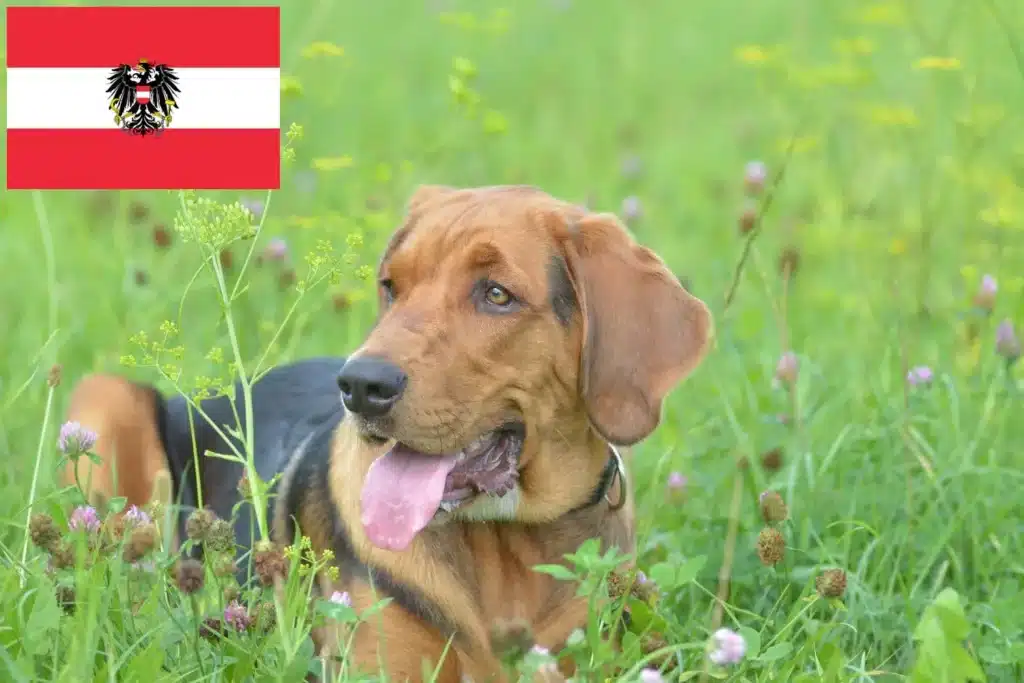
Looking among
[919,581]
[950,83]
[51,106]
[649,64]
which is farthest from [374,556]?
[649,64]

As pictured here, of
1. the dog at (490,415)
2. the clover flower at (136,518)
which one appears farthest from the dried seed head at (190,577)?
the dog at (490,415)

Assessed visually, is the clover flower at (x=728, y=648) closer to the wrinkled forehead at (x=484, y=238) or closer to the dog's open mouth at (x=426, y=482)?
the dog's open mouth at (x=426, y=482)

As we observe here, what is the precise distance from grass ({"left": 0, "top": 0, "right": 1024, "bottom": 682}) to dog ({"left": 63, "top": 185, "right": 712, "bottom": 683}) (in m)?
0.23

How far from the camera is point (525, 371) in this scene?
3.70 m

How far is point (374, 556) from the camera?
12.4 ft

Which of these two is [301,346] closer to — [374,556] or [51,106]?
[51,106]

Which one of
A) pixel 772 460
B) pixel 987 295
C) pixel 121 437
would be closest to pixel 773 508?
pixel 772 460

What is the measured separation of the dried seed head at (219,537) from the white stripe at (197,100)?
218 centimetres

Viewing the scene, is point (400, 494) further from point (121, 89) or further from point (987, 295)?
point (987, 295)

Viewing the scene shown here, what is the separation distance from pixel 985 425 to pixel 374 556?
231 cm

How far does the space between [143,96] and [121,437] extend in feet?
3.92

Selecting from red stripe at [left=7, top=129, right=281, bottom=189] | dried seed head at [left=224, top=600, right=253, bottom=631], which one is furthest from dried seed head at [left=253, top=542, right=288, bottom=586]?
red stripe at [left=7, top=129, right=281, bottom=189]

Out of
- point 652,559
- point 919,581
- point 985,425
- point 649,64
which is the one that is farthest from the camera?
point 649,64

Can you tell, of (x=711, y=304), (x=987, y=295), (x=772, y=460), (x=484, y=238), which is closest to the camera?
(x=484, y=238)
